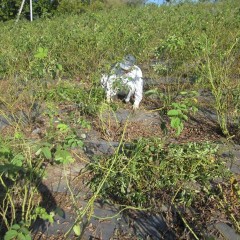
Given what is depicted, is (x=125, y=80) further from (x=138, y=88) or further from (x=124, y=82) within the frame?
(x=138, y=88)

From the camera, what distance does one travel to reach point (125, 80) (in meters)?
3.95

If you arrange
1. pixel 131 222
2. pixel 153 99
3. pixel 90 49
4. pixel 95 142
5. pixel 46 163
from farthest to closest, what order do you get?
1. pixel 90 49
2. pixel 153 99
3. pixel 95 142
4. pixel 46 163
5. pixel 131 222

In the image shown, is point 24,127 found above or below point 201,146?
below

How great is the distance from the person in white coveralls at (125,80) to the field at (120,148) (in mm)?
127

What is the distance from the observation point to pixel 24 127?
362 cm

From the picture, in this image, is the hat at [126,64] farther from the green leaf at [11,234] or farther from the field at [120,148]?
the green leaf at [11,234]

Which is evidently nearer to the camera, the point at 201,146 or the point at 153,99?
the point at 201,146

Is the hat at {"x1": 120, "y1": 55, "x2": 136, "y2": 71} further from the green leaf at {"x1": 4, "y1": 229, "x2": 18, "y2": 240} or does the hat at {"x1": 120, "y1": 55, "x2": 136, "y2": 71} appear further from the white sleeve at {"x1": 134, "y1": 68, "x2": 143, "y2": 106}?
the green leaf at {"x1": 4, "y1": 229, "x2": 18, "y2": 240}

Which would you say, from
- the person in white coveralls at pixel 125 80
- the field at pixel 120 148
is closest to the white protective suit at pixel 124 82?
the person in white coveralls at pixel 125 80

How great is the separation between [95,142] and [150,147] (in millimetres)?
885

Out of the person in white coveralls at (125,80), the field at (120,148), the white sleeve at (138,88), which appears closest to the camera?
the field at (120,148)

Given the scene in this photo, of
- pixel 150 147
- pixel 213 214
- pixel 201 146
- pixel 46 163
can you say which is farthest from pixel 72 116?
pixel 213 214

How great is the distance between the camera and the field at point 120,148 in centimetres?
205

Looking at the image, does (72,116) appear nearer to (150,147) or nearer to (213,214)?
(150,147)
